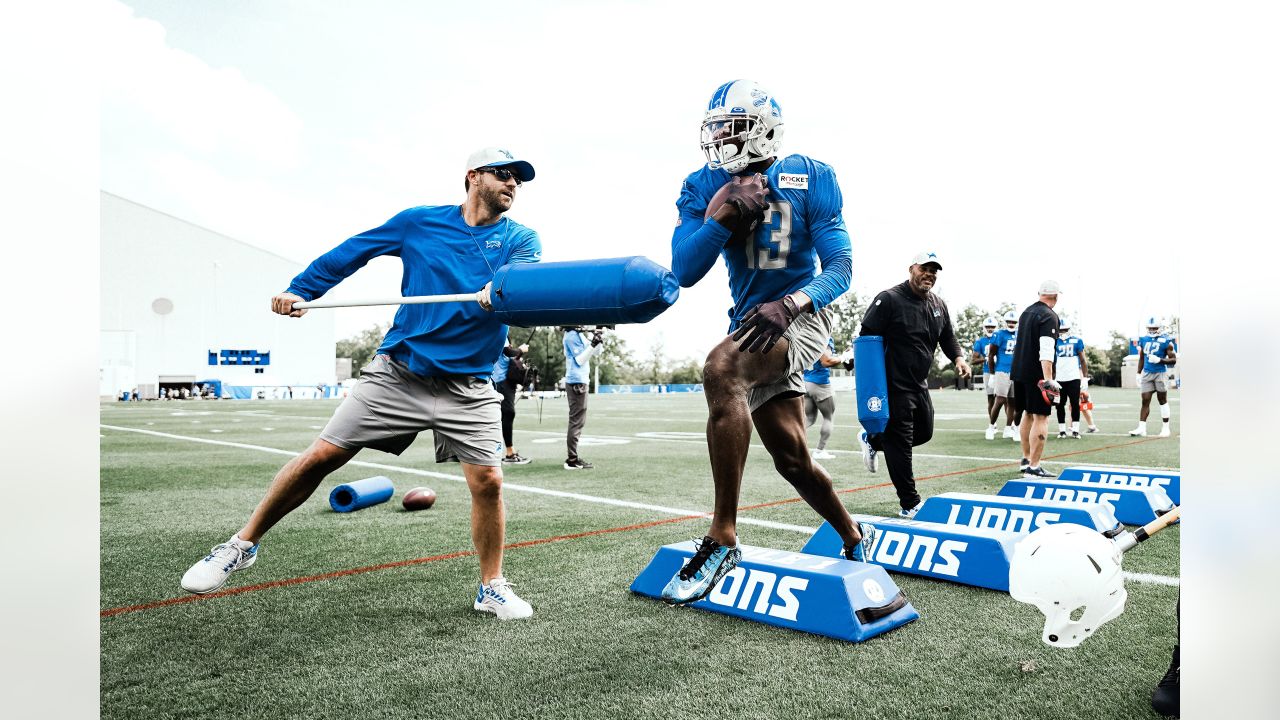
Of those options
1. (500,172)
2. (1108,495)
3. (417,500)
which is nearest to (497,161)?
(500,172)

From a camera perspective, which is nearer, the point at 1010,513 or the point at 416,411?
the point at 416,411

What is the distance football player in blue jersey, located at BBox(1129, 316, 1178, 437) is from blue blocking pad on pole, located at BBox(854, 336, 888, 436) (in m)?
10.6

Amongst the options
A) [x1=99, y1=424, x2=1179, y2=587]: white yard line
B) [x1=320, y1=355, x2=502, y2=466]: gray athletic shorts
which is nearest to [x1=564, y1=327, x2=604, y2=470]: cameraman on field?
[x1=99, y1=424, x2=1179, y2=587]: white yard line

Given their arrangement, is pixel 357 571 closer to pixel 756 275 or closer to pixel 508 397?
pixel 756 275

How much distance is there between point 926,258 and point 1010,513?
211 cm

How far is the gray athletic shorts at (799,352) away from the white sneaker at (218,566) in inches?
94.9

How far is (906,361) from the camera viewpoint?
249 inches

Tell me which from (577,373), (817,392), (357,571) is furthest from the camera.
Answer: (577,373)

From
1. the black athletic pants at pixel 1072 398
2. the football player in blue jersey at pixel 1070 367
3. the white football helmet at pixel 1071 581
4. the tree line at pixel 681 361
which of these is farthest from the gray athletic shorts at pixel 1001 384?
the tree line at pixel 681 361

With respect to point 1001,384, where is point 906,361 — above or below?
above

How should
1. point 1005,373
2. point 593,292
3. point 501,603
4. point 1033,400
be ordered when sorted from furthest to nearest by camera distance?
point 1005,373 → point 1033,400 → point 501,603 → point 593,292

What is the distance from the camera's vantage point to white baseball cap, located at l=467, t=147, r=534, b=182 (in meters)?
3.97

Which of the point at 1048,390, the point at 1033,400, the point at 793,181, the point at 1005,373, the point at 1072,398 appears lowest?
the point at 1072,398
